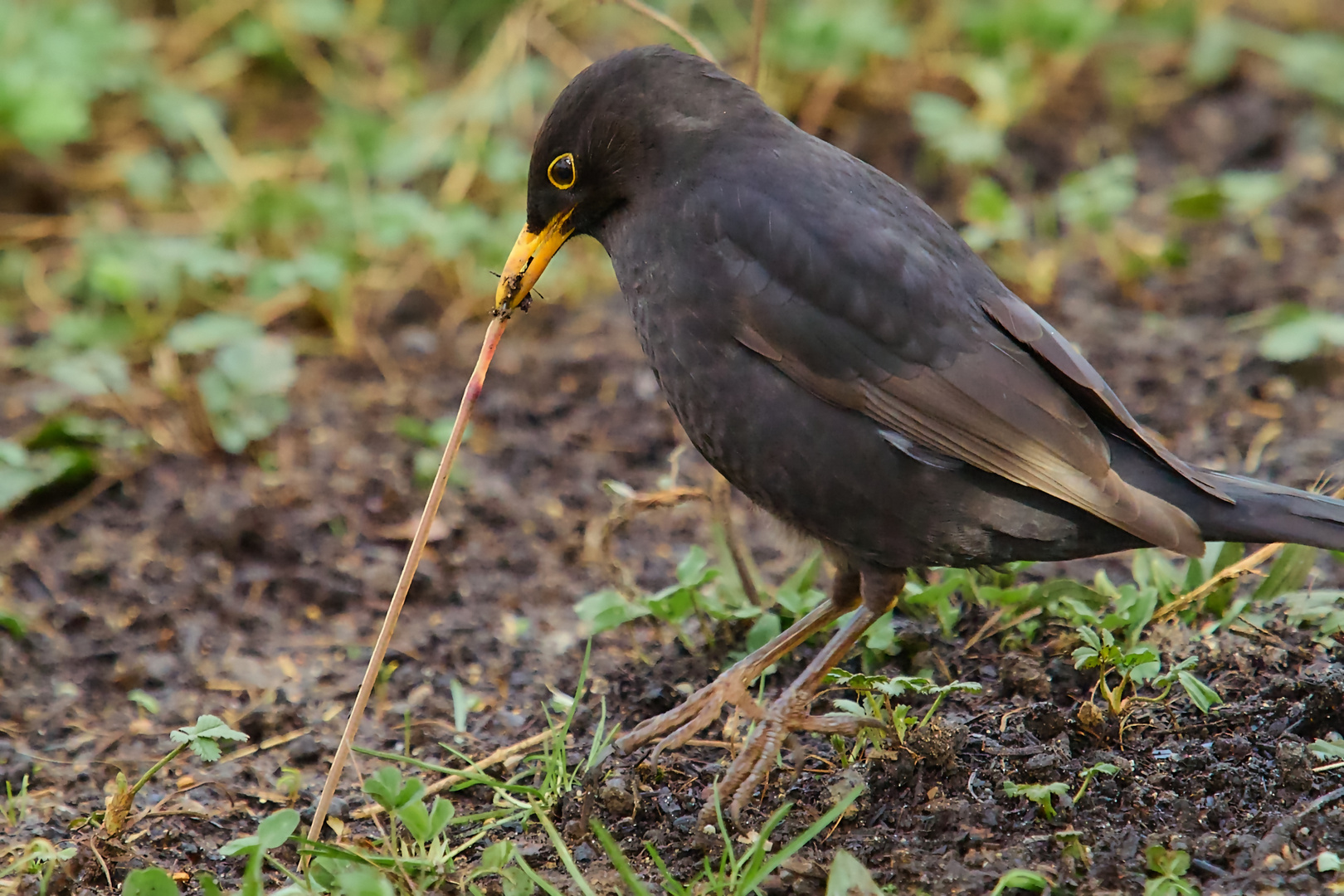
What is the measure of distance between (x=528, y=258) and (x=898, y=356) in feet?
3.14

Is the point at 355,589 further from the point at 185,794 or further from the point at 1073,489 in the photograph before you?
the point at 1073,489

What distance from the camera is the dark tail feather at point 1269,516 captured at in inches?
122

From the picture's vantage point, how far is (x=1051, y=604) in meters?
3.71

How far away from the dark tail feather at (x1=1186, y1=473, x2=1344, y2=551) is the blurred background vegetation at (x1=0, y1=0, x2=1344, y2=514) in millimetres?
1864

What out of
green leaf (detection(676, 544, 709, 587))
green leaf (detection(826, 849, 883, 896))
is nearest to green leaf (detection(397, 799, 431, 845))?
green leaf (detection(826, 849, 883, 896))

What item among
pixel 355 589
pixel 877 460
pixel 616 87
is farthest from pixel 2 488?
pixel 877 460

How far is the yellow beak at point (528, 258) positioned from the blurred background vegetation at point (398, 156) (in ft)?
5.75

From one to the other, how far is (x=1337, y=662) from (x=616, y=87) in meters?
2.17

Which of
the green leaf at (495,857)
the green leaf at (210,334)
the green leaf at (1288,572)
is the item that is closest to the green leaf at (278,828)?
the green leaf at (495,857)

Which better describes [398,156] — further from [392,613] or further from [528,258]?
[392,613]

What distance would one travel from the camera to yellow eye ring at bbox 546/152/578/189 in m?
3.46

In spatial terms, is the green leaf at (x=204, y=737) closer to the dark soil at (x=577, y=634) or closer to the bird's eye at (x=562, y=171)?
the dark soil at (x=577, y=634)

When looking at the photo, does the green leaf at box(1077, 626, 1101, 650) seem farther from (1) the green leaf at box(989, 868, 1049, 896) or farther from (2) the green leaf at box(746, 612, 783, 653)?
(2) the green leaf at box(746, 612, 783, 653)

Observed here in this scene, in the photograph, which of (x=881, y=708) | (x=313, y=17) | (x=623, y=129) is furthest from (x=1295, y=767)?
(x=313, y=17)
